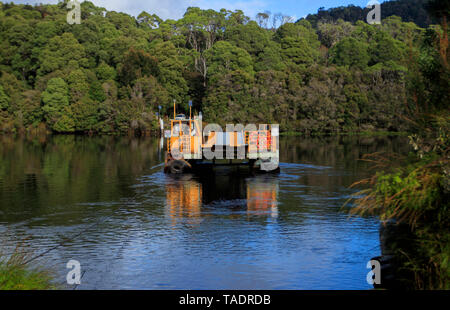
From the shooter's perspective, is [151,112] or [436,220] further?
[151,112]

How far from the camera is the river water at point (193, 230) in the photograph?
33.0 ft

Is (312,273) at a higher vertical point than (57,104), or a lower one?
lower

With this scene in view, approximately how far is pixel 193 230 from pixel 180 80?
86.2 m

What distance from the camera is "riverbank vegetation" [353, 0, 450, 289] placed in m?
8.14

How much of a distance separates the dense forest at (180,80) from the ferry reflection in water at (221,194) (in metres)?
56.7

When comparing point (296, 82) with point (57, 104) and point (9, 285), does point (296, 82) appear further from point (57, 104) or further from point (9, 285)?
point (9, 285)

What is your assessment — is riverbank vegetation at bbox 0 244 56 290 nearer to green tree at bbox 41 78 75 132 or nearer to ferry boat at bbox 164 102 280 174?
ferry boat at bbox 164 102 280 174

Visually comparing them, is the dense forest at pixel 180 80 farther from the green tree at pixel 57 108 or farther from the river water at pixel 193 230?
the river water at pixel 193 230

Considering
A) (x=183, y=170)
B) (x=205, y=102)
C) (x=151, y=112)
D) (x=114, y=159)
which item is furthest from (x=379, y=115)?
(x=183, y=170)

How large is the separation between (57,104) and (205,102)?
2351cm

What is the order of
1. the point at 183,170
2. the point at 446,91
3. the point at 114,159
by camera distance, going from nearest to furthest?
the point at 446,91 < the point at 183,170 < the point at 114,159

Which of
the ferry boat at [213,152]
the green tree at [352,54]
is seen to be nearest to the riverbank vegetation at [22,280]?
the ferry boat at [213,152]

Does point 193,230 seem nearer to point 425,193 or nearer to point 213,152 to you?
point 425,193

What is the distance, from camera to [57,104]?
90.3 metres
